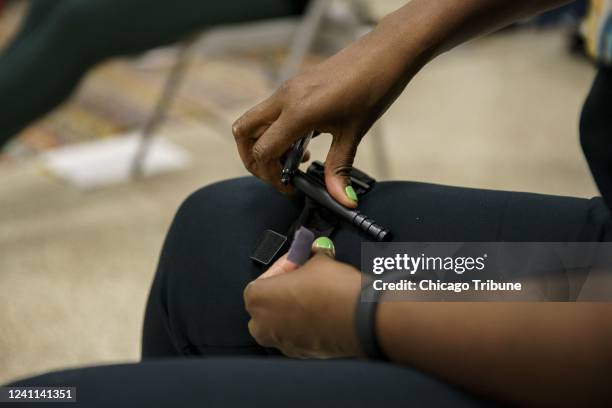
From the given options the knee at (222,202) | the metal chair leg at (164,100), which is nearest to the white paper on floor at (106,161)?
the metal chair leg at (164,100)

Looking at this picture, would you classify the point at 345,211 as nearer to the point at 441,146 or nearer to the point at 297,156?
the point at 297,156

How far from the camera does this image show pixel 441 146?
1.92 metres

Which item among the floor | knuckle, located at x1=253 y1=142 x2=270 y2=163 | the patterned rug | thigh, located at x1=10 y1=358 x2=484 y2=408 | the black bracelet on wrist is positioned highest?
the patterned rug

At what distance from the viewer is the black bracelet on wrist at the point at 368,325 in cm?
42

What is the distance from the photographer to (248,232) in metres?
0.61

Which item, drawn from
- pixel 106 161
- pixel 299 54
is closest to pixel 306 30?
pixel 299 54

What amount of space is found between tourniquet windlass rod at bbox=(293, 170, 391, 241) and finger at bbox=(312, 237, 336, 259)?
0.03 metres

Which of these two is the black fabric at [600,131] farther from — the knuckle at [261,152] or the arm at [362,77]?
the knuckle at [261,152]

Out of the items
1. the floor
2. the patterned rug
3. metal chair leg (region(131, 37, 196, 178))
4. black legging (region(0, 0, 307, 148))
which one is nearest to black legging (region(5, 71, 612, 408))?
the floor

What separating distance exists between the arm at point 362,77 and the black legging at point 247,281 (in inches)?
1.9

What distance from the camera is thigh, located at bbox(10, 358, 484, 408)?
1.32ft

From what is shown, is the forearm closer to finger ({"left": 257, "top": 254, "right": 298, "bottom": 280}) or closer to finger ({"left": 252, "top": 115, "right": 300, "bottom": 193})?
finger ({"left": 257, "top": 254, "right": 298, "bottom": 280})

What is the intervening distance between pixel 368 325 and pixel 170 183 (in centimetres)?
136

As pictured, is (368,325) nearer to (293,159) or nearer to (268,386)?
(268,386)
